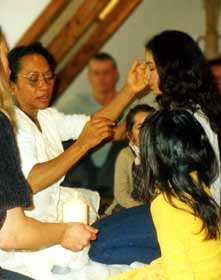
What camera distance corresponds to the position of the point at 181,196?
153cm

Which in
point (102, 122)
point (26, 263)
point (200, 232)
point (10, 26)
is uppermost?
point (10, 26)

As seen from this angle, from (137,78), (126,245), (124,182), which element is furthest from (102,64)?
(126,245)

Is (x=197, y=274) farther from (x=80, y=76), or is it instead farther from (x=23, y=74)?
(x=80, y=76)

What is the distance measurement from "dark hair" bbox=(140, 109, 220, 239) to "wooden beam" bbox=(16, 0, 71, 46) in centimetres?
179

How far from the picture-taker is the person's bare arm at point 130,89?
2.15m

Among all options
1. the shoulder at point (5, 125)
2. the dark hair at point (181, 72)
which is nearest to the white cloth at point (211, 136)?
the dark hair at point (181, 72)

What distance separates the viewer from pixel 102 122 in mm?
1954

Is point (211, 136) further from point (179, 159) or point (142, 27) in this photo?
point (142, 27)

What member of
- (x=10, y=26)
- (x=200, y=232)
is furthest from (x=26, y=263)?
(x=10, y=26)

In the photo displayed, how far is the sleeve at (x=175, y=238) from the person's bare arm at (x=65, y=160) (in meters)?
0.51

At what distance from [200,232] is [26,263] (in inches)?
27.1

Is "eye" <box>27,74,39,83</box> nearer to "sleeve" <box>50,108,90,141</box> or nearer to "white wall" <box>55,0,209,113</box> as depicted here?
"sleeve" <box>50,108,90,141</box>

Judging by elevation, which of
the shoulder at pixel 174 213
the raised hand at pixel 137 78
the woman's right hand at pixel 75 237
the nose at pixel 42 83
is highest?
the raised hand at pixel 137 78

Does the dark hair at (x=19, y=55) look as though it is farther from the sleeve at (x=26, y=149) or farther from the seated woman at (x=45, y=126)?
the sleeve at (x=26, y=149)
